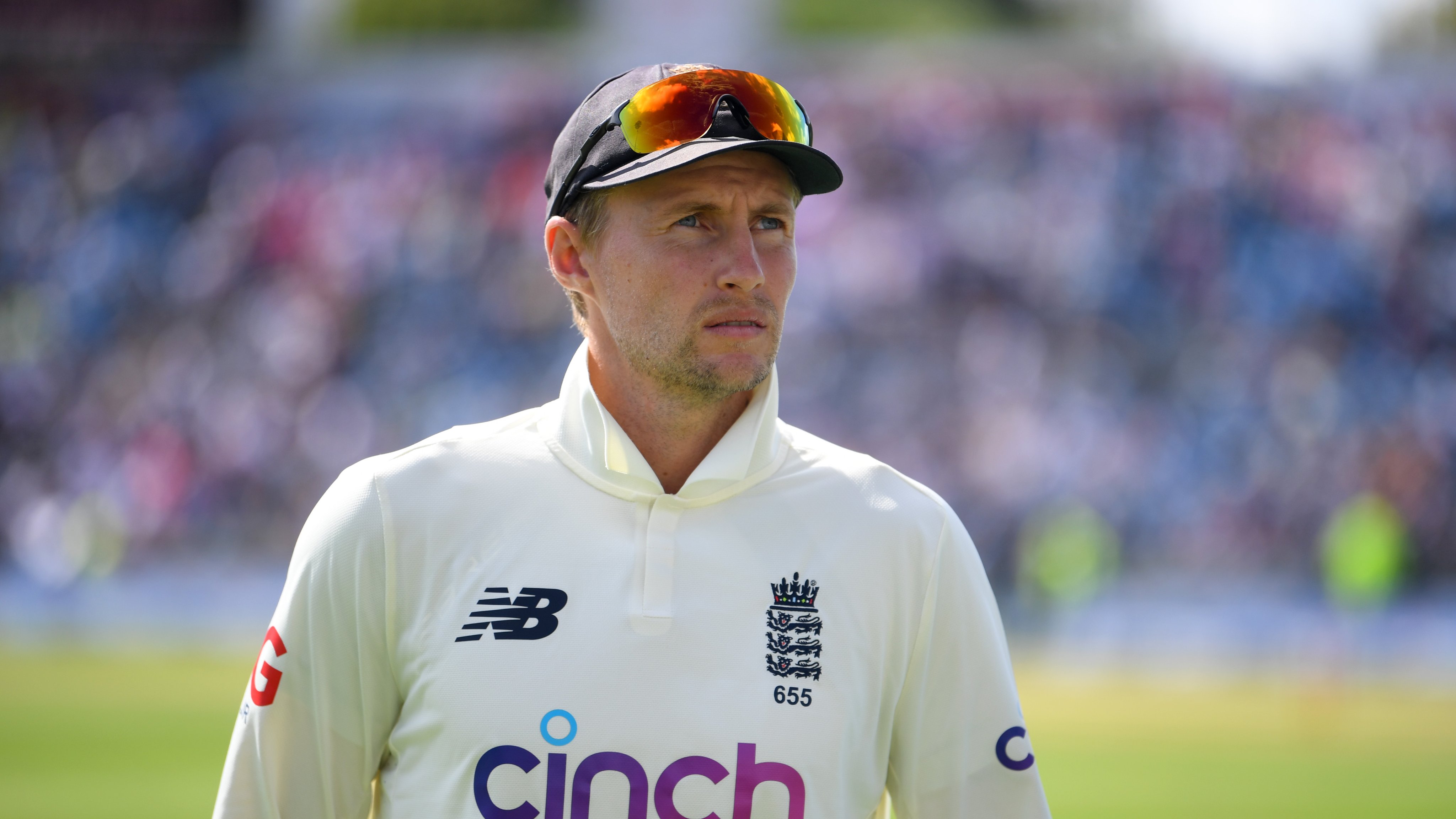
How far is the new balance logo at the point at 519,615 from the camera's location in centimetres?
209

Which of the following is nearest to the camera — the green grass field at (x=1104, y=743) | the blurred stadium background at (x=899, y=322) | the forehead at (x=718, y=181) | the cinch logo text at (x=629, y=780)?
the cinch logo text at (x=629, y=780)

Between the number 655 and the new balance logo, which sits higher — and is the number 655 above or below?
below

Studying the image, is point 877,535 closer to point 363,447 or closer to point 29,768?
point 29,768

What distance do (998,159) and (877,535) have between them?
791 inches

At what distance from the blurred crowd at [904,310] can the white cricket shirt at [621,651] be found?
16.1m

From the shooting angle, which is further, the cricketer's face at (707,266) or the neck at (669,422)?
the neck at (669,422)

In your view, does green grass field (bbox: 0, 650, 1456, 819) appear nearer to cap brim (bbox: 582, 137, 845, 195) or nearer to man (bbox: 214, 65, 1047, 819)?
man (bbox: 214, 65, 1047, 819)

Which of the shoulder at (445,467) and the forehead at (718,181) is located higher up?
the forehead at (718,181)

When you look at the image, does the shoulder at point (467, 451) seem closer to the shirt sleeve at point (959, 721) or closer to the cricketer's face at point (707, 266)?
the cricketer's face at point (707, 266)

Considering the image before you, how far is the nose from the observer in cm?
214

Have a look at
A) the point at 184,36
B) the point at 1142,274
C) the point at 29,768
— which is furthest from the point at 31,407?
the point at 1142,274

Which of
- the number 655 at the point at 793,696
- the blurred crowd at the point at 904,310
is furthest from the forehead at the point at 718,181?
the blurred crowd at the point at 904,310

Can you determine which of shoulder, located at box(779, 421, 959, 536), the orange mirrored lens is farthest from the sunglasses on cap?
shoulder, located at box(779, 421, 959, 536)

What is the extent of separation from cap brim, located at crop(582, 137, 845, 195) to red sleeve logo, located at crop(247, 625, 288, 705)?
834 mm
